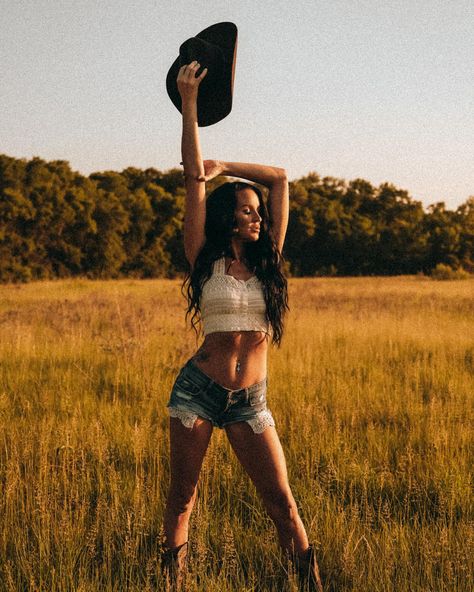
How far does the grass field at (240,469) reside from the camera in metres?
2.71

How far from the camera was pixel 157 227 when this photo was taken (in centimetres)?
4116

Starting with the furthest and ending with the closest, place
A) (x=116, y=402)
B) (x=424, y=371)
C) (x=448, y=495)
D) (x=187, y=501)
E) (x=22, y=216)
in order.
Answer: (x=22, y=216)
(x=424, y=371)
(x=116, y=402)
(x=448, y=495)
(x=187, y=501)

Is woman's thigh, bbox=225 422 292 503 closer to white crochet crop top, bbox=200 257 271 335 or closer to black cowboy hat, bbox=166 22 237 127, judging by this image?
white crochet crop top, bbox=200 257 271 335

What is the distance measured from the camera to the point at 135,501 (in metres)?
3.23

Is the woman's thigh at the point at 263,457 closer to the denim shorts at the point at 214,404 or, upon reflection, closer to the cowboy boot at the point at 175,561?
the denim shorts at the point at 214,404

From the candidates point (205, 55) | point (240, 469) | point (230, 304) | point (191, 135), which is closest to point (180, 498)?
point (230, 304)

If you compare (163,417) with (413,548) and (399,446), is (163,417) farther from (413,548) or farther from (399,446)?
(413,548)

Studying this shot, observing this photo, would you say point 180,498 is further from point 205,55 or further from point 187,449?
point 205,55

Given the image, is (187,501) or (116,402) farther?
(116,402)

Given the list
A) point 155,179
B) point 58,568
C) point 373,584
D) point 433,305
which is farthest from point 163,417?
point 155,179

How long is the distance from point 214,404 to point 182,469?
0.32 metres

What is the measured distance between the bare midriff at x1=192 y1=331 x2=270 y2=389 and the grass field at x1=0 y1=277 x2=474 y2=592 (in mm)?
769

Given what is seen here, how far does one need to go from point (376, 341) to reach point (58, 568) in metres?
7.02

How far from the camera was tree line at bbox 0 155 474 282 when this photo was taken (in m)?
34.6
